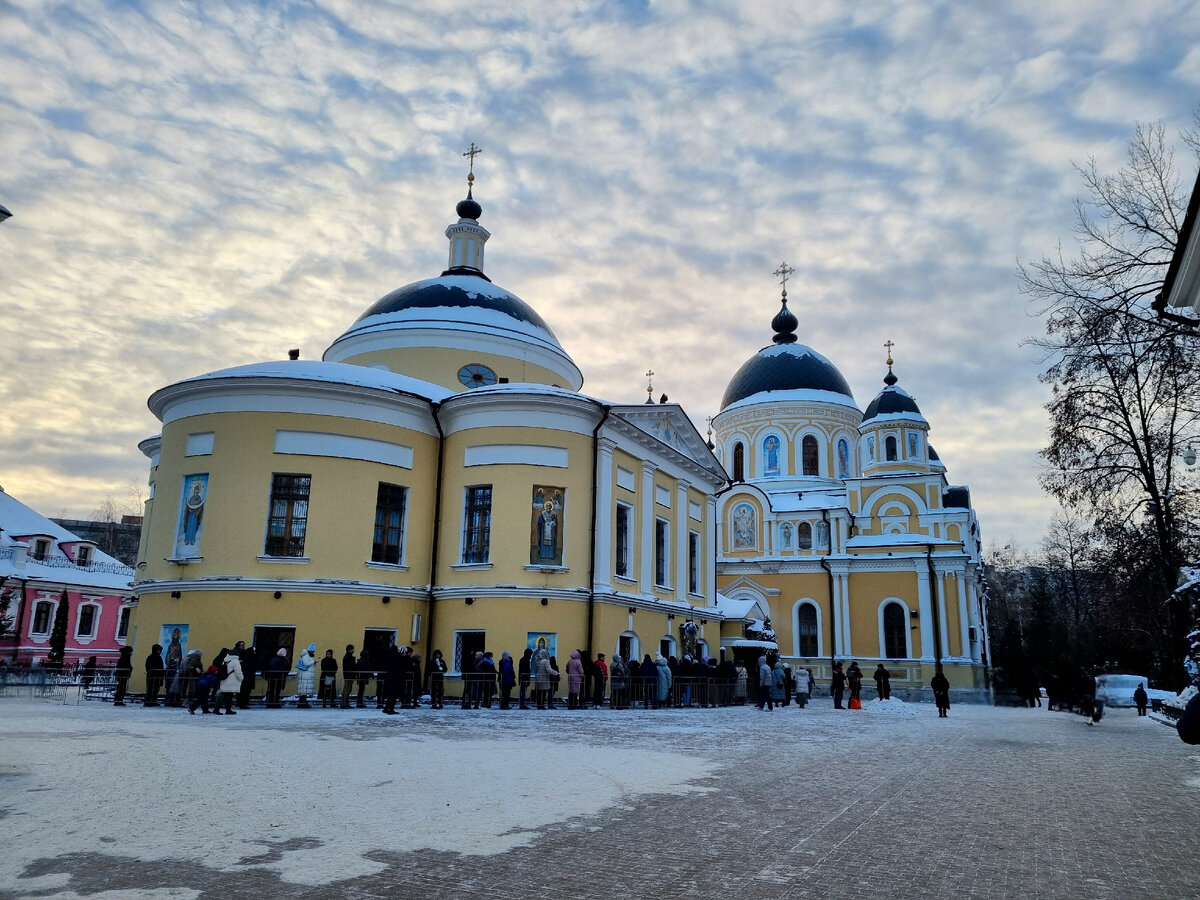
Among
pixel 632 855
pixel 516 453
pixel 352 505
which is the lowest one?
pixel 632 855

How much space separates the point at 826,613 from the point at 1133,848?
137 ft

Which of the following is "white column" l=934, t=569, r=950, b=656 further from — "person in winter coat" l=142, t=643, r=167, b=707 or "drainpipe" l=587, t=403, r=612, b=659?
"person in winter coat" l=142, t=643, r=167, b=707

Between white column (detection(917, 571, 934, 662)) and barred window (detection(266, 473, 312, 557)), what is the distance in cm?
3291

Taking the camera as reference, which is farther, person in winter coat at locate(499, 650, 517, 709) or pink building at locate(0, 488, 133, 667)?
pink building at locate(0, 488, 133, 667)

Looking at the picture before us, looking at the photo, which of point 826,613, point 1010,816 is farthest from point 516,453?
point 826,613

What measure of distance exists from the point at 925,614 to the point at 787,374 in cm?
1637

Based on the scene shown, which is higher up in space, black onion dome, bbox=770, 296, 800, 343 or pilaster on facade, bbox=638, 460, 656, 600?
black onion dome, bbox=770, 296, 800, 343

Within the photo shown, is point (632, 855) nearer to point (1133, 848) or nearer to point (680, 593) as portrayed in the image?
point (1133, 848)

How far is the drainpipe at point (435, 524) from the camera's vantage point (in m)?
24.5

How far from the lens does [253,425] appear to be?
22859 mm

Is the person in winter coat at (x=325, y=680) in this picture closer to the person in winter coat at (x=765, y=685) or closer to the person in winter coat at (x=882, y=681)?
the person in winter coat at (x=765, y=685)

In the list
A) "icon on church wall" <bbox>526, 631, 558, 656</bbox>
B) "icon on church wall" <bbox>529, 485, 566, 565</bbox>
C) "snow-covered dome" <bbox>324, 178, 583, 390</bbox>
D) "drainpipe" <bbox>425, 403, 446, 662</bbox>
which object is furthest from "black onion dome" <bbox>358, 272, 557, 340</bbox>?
"icon on church wall" <bbox>526, 631, 558, 656</bbox>

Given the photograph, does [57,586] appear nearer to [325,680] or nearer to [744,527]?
[325,680]

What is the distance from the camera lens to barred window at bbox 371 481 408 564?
78.2 feet
